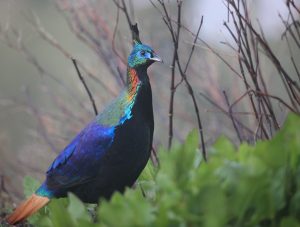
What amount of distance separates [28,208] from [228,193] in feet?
5.76

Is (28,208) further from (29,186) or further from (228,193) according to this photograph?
(228,193)

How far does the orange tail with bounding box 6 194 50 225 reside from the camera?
4.00 metres

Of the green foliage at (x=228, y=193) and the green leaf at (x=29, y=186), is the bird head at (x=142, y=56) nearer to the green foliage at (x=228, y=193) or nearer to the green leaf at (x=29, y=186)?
the green leaf at (x=29, y=186)

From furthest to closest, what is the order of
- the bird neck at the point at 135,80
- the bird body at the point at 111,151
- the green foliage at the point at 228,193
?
the bird neck at the point at 135,80
the bird body at the point at 111,151
the green foliage at the point at 228,193

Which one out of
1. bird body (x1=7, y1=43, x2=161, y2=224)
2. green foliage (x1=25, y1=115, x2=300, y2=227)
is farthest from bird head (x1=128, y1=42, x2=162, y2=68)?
green foliage (x1=25, y1=115, x2=300, y2=227)

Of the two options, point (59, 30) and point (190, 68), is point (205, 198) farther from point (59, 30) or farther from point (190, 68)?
point (59, 30)

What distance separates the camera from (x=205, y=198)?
2.53 metres

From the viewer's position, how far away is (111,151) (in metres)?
3.93

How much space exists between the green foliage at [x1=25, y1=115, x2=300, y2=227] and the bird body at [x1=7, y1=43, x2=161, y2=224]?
42.9 inches

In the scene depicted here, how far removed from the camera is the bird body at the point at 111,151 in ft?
12.9

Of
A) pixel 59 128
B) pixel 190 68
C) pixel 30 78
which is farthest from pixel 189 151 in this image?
pixel 30 78

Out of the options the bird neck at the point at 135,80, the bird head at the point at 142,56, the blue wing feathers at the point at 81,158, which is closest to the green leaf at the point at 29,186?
the blue wing feathers at the point at 81,158

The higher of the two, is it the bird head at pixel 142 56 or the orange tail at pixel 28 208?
the bird head at pixel 142 56

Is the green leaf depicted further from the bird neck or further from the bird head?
the bird head
